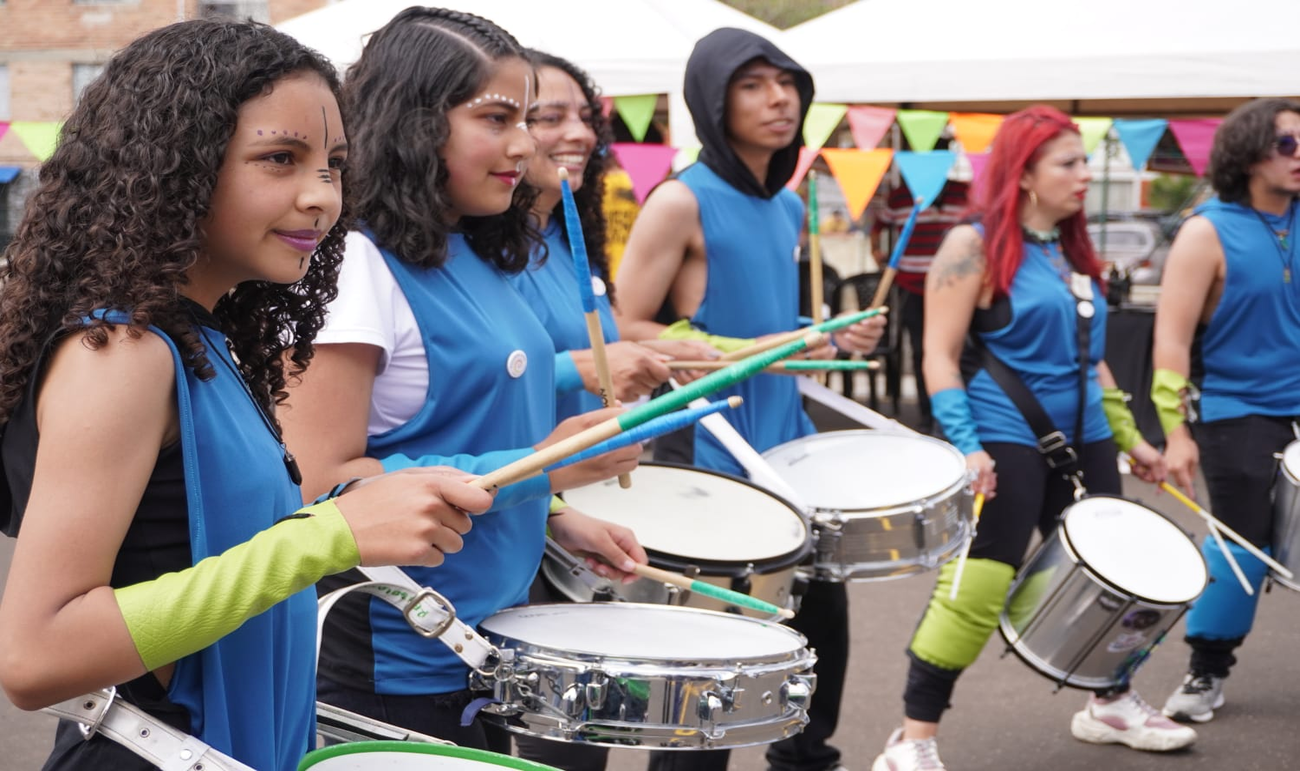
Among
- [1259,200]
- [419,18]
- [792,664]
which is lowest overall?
[792,664]

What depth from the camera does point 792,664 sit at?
2.14 meters

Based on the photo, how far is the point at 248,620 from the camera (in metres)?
1.51

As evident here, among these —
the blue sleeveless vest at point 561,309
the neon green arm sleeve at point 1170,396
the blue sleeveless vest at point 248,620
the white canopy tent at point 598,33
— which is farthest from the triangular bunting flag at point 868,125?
the blue sleeveless vest at point 248,620

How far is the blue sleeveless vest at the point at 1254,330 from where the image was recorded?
14.6 ft

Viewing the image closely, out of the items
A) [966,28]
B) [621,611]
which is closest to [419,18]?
[621,611]

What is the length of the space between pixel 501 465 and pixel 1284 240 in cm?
350

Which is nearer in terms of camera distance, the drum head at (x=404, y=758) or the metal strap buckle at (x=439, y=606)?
the drum head at (x=404, y=758)

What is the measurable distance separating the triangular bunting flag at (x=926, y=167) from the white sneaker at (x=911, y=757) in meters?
4.77

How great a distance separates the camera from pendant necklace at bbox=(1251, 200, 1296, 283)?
4516 millimetres

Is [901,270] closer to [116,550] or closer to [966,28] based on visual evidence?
[966,28]

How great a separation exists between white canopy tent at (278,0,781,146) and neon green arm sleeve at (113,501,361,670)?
21.7 feet

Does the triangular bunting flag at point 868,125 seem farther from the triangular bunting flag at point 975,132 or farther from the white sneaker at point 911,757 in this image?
the white sneaker at point 911,757

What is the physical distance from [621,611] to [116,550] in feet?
3.58

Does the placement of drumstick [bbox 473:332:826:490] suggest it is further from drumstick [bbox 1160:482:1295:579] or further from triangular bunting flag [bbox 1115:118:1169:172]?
triangular bunting flag [bbox 1115:118:1169:172]
